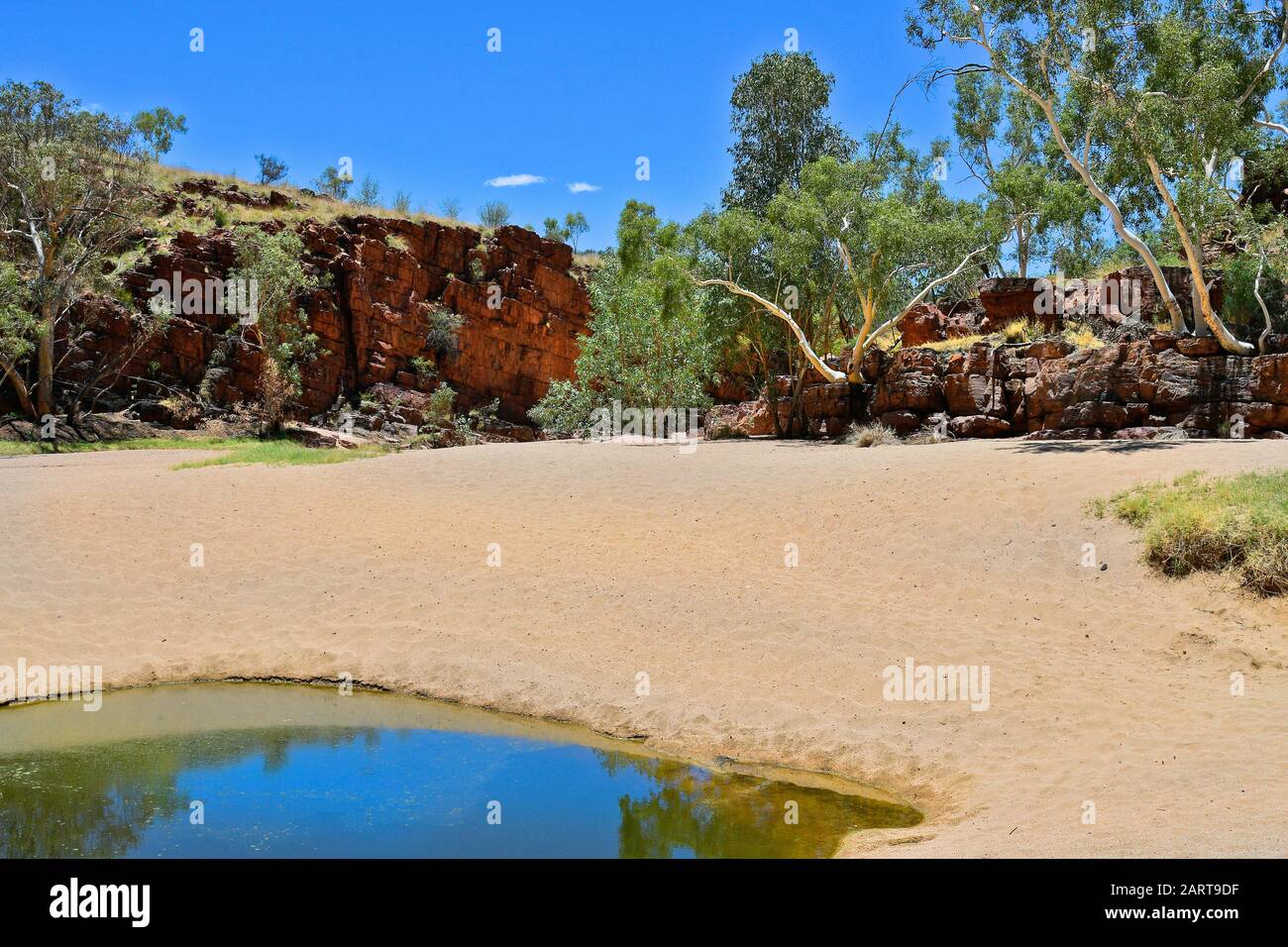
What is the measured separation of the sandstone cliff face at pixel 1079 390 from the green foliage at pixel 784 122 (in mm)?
20646

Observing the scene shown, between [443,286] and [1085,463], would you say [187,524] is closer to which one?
[1085,463]

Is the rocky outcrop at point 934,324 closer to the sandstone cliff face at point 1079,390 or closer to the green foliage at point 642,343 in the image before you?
the sandstone cliff face at point 1079,390

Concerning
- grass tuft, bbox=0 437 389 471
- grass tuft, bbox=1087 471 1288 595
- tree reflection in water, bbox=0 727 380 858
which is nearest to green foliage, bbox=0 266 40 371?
grass tuft, bbox=0 437 389 471

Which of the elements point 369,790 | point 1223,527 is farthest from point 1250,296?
point 369,790

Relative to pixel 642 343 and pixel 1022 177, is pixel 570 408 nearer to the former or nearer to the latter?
pixel 642 343

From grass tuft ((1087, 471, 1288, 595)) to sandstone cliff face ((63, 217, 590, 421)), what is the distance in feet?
121

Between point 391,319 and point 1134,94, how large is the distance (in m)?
36.7

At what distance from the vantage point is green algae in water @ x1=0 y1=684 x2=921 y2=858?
250 inches

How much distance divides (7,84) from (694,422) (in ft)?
87.6

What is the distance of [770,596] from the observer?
11406 mm

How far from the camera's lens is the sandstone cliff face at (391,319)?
4012 centimetres

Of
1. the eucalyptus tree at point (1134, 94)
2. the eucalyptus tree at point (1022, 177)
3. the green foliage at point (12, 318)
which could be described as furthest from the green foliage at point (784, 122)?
the green foliage at point (12, 318)

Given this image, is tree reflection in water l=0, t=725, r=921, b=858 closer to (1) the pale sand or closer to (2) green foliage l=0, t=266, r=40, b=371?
(1) the pale sand

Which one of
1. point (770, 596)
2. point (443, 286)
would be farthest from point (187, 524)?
point (443, 286)
